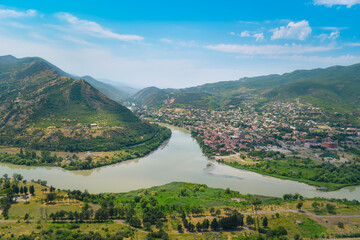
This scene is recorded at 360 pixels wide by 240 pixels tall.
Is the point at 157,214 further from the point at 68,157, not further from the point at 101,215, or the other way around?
the point at 68,157

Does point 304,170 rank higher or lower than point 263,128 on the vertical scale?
lower

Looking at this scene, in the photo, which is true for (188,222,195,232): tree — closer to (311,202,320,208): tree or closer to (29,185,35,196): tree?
(311,202,320,208): tree

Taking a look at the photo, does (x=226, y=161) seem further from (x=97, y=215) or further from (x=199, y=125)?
(x=199, y=125)

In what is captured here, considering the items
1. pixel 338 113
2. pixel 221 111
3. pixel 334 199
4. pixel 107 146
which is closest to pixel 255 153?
pixel 334 199

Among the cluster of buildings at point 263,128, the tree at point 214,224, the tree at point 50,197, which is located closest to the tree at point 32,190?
the tree at point 50,197

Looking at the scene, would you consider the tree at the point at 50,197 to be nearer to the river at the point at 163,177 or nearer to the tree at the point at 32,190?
the tree at the point at 32,190

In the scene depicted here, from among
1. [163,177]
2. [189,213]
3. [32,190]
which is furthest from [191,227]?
[32,190]
